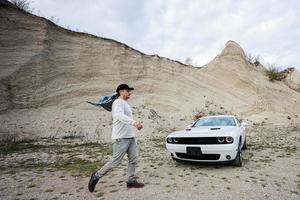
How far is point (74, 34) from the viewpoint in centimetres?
1588

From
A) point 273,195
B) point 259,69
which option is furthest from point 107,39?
point 259,69

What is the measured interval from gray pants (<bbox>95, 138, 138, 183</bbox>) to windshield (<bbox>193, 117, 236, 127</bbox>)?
3.56 metres

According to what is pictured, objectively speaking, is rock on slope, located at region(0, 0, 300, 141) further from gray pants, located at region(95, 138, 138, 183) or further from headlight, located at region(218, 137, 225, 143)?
gray pants, located at region(95, 138, 138, 183)

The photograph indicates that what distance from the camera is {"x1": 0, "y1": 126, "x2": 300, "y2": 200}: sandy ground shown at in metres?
4.80

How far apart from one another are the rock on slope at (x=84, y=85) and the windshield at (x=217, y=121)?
5088mm

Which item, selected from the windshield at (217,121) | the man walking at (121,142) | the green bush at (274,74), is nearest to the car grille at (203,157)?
the man walking at (121,142)

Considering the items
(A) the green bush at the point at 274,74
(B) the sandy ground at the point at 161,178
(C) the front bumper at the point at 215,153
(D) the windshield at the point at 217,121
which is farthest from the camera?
(A) the green bush at the point at 274,74

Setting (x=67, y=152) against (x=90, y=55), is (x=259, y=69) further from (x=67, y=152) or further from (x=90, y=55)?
(x=67, y=152)

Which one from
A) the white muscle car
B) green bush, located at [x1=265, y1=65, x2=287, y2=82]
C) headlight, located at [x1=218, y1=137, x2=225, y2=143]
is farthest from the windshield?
green bush, located at [x1=265, y1=65, x2=287, y2=82]

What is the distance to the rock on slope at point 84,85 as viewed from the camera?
12.6 meters

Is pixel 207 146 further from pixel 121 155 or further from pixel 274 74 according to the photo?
pixel 274 74

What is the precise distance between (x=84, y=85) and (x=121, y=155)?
413 inches

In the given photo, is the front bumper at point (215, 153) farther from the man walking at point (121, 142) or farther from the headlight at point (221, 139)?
the man walking at point (121, 142)

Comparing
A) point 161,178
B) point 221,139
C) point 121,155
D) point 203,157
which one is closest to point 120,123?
point 121,155
